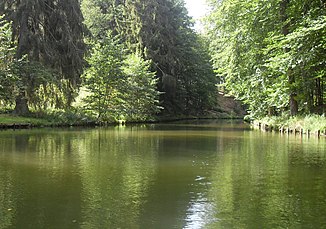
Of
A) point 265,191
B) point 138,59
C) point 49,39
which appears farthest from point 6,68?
point 265,191

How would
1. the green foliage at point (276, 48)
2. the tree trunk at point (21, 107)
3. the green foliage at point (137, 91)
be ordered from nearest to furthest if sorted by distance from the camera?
the green foliage at point (276, 48) < the tree trunk at point (21, 107) < the green foliage at point (137, 91)

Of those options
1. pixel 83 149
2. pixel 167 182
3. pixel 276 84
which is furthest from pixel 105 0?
pixel 167 182

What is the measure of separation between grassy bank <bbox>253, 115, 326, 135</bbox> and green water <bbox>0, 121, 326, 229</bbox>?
256 inches

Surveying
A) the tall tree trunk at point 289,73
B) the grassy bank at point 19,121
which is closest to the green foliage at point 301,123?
the tall tree trunk at point 289,73

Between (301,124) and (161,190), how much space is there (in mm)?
14545

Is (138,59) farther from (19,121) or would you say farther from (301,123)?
(301,123)

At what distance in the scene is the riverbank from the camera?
59.5 feet

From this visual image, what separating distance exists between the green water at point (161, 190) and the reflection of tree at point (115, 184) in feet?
0.04

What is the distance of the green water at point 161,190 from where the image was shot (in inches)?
209

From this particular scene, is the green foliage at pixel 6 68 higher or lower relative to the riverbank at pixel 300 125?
higher

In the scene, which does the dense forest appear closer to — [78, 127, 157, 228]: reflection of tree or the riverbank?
the riverbank

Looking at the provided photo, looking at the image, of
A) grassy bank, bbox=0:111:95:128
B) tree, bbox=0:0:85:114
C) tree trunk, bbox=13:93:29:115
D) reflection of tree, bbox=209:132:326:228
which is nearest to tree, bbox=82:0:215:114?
tree, bbox=0:0:85:114

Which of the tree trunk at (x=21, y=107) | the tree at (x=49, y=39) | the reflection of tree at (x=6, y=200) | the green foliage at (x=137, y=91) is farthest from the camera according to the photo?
the green foliage at (x=137, y=91)

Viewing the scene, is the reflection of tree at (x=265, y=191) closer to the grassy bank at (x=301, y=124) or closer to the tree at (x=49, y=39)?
the grassy bank at (x=301, y=124)
